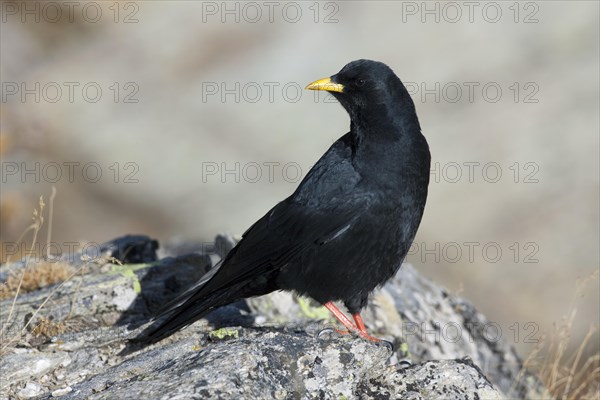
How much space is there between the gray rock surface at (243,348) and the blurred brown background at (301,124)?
692 centimetres

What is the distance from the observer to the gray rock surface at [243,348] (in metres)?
4.93

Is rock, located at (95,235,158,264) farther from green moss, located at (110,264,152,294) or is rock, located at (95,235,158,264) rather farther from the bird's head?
the bird's head

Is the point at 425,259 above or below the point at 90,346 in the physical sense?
below

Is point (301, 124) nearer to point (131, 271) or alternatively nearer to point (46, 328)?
point (131, 271)

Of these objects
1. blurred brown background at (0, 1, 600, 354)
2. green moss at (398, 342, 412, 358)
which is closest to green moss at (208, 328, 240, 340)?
green moss at (398, 342, 412, 358)

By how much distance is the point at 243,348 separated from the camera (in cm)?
503

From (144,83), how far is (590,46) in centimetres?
1047

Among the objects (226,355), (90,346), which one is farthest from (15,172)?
(226,355)

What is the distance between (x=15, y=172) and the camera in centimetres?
1809

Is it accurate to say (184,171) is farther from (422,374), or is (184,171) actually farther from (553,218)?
(422,374)

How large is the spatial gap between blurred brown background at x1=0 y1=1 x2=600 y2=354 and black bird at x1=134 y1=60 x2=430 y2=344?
899 centimetres

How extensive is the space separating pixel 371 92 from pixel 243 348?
2.33 m

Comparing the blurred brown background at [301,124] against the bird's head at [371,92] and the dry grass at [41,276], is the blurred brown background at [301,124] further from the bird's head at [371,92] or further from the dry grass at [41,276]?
the bird's head at [371,92]

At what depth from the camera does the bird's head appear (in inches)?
252
